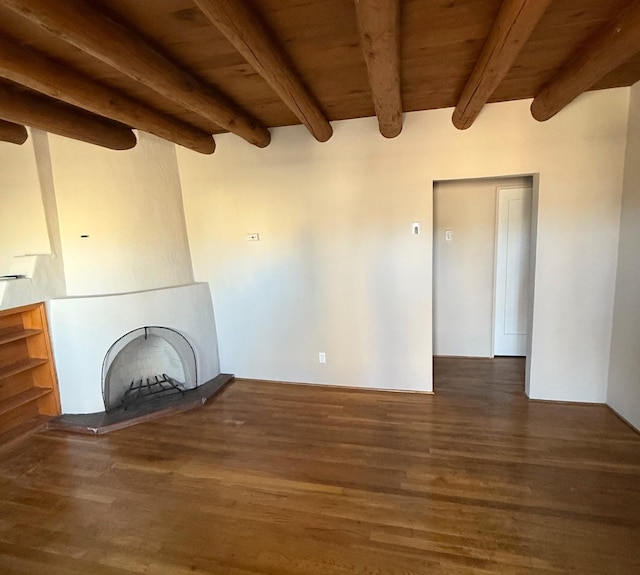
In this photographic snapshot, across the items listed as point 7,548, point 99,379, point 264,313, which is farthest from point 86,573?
point 264,313

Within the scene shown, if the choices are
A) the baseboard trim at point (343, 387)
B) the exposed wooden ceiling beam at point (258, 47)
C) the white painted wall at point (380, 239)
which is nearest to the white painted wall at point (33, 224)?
the white painted wall at point (380, 239)

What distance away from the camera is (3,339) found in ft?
9.01

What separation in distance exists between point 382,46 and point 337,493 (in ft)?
7.83

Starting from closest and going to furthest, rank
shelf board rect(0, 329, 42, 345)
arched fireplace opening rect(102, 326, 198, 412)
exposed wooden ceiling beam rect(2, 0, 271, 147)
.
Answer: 1. exposed wooden ceiling beam rect(2, 0, 271, 147)
2. shelf board rect(0, 329, 42, 345)
3. arched fireplace opening rect(102, 326, 198, 412)

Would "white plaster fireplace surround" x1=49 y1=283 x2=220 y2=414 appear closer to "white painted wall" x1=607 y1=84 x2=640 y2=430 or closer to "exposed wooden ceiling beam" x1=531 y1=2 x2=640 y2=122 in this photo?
"exposed wooden ceiling beam" x1=531 y1=2 x2=640 y2=122

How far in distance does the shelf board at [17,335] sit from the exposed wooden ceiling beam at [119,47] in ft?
7.48

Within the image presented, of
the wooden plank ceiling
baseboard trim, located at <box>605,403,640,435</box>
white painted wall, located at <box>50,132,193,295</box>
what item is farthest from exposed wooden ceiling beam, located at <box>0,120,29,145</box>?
baseboard trim, located at <box>605,403,640,435</box>

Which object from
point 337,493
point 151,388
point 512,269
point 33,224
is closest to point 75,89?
point 33,224

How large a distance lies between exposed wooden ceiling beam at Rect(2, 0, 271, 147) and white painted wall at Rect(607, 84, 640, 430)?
9.74ft

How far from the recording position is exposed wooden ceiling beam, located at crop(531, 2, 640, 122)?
63.6 inches

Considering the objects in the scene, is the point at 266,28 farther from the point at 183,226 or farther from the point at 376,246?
the point at 183,226

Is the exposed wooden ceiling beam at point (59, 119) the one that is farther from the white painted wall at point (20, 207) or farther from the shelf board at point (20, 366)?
the shelf board at point (20, 366)

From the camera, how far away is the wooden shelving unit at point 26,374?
2838 millimetres

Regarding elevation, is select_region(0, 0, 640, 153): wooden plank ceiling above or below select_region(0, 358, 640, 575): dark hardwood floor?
above
